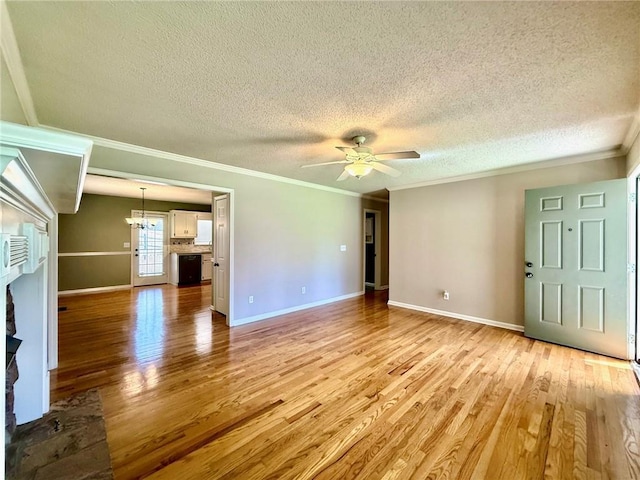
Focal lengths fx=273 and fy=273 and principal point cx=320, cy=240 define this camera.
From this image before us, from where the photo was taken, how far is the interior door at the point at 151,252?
7.35 meters

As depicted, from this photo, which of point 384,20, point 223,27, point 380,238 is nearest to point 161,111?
point 223,27

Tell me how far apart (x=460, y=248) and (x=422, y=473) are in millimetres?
3652

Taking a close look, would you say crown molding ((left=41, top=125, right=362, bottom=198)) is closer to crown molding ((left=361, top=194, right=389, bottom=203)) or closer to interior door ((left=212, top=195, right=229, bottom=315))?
interior door ((left=212, top=195, right=229, bottom=315))

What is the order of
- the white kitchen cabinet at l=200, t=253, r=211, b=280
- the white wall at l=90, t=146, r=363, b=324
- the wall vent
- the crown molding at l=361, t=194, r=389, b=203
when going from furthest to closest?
the white kitchen cabinet at l=200, t=253, r=211, b=280, the crown molding at l=361, t=194, r=389, b=203, the white wall at l=90, t=146, r=363, b=324, the wall vent

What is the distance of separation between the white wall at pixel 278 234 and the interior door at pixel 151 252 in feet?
14.8

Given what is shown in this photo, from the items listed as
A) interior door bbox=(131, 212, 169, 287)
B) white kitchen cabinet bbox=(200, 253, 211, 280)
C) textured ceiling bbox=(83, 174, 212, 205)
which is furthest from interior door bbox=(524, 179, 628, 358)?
interior door bbox=(131, 212, 169, 287)

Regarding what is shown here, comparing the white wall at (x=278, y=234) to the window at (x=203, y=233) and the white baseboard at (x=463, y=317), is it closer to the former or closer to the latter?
the white baseboard at (x=463, y=317)

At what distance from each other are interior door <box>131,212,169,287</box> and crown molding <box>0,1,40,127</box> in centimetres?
578

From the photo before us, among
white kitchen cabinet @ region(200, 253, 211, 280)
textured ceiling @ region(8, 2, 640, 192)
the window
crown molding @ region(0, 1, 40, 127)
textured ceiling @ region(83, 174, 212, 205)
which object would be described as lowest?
white kitchen cabinet @ region(200, 253, 211, 280)

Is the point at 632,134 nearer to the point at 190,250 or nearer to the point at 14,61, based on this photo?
the point at 14,61

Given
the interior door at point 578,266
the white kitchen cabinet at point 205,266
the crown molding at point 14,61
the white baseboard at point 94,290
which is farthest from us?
the white kitchen cabinet at point 205,266

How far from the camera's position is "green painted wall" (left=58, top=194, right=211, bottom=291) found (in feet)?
20.9

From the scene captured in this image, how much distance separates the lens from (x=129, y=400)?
2254 millimetres

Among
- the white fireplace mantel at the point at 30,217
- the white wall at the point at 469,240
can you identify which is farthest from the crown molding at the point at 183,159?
the white wall at the point at 469,240
